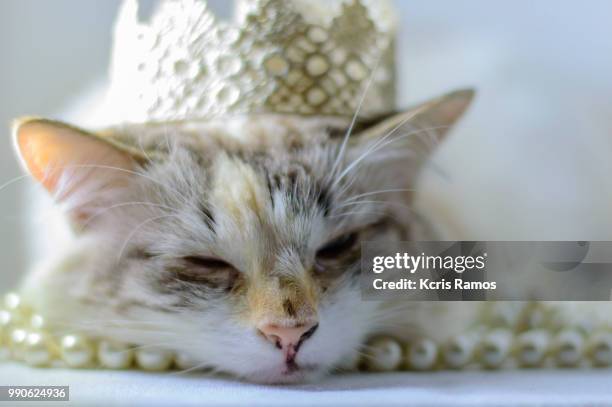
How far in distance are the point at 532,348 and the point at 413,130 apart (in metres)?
0.31

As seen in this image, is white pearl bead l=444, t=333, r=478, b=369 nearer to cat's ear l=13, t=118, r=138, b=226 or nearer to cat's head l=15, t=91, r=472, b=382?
cat's head l=15, t=91, r=472, b=382

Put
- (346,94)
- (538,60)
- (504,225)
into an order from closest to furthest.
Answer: (346,94) < (504,225) < (538,60)

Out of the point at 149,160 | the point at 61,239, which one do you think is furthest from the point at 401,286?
the point at 61,239

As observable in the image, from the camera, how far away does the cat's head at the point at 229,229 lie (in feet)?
2.03

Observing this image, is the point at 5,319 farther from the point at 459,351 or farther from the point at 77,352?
the point at 459,351

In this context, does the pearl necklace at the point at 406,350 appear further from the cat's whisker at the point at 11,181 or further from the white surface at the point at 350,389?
the cat's whisker at the point at 11,181

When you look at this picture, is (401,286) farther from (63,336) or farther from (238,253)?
(63,336)

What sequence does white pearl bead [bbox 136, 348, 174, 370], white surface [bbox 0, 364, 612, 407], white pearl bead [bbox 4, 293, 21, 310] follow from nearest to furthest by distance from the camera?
white surface [bbox 0, 364, 612, 407] < white pearl bead [bbox 136, 348, 174, 370] < white pearl bead [bbox 4, 293, 21, 310]

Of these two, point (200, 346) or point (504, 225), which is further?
point (504, 225)

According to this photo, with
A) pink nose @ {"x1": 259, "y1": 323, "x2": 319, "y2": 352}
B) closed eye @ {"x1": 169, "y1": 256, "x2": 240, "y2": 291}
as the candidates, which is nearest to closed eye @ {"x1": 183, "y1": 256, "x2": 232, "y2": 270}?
closed eye @ {"x1": 169, "y1": 256, "x2": 240, "y2": 291}

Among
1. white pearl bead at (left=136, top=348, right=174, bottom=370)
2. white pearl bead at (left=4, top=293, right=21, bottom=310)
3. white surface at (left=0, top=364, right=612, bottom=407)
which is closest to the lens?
white surface at (left=0, top=364, right=612, bottom=407)

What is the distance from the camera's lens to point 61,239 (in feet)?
2.56

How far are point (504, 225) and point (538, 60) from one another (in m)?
0.31

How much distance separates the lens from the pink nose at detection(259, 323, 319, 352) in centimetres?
58
